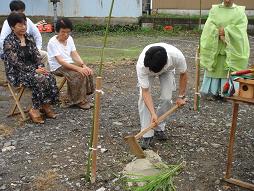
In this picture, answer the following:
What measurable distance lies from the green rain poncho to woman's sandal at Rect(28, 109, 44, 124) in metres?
2.87

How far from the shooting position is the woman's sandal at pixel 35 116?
232 inches

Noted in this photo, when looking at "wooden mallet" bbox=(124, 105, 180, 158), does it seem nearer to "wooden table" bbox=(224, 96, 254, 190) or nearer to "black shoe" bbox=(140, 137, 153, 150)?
"black shoe" bbox=(140, 137, 153, 150)

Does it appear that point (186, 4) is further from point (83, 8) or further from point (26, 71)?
point (26, 71)

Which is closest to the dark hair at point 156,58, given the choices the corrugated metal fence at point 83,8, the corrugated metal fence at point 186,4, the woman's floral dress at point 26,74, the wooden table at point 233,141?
the wooden table at point 233,141

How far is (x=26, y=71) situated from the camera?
599cm

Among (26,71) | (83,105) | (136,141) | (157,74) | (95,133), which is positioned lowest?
(83,105)

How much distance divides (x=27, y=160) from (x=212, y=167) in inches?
81.9

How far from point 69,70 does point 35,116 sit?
1005 millimetres

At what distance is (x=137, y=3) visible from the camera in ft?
52.0

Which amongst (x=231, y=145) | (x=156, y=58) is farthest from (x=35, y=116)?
(x=231, y=145)

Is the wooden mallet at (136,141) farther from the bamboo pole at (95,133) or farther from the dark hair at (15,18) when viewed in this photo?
the dark hair at (15,18)

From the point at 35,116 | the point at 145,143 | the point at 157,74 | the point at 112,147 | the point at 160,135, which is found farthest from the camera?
the point at 35,116

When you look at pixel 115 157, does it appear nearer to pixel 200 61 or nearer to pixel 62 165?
pixel 62 165

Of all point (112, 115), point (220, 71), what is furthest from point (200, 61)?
point (112, 115)
